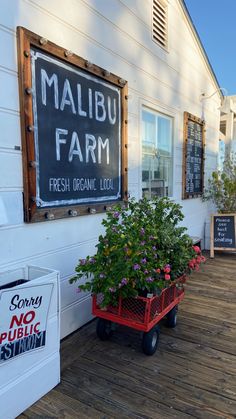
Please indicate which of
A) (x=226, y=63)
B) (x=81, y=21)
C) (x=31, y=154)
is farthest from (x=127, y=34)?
(x=226, y=63)

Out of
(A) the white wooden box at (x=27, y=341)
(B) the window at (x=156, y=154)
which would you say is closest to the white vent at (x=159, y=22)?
(B) the window at (x=156, y=154)

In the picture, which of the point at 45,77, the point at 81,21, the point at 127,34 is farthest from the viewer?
the point at 127,34

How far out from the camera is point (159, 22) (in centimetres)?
327

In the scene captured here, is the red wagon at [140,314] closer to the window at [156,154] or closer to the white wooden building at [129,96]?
the white wooden building at [129,96]

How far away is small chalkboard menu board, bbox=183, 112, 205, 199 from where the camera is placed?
4.09m

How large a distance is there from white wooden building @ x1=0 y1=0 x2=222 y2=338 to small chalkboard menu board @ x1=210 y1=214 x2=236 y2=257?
0.92 feet

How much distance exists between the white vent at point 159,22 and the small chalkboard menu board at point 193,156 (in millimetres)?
1021

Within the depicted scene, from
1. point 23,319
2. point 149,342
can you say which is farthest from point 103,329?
point 23,319

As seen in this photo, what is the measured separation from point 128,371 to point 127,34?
277 cm

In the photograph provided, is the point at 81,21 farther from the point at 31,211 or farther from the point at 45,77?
the point at 31,211

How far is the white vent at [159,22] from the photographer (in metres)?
3.18

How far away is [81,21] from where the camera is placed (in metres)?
2.13

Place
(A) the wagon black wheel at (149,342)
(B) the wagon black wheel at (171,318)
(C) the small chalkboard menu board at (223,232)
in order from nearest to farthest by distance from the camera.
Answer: (A) the wagon black wheel at (149,342) < (B) the wagon black wheel at (171,318) < (C) the small chalkboard menu board at (223,232)

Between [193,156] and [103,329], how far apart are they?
3.12 meters
